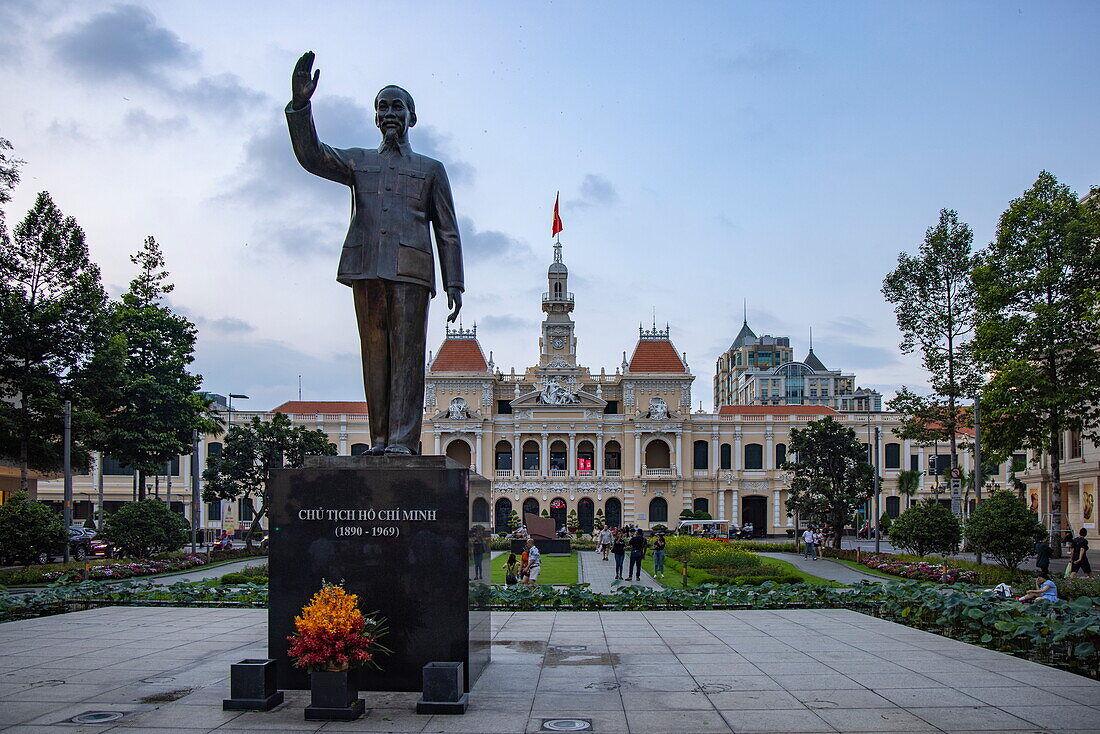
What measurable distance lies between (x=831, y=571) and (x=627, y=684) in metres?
22.3

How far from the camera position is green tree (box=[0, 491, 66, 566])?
23.9 metres

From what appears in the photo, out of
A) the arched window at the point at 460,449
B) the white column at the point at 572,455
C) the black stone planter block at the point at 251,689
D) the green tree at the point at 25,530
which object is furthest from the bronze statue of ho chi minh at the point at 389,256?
the arched window at the point at 460,449

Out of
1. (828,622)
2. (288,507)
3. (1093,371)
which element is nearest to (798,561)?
(1093,371)

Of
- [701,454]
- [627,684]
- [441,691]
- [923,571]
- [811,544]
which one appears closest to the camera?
[441,691]

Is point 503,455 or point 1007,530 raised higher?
point 503,455

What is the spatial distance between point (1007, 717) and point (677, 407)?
60746 millimetres

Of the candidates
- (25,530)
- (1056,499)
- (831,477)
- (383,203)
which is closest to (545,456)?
(831,477)

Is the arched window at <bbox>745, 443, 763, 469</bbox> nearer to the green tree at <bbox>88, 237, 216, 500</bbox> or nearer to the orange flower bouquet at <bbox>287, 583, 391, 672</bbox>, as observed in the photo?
the green tree at <bbox>88, 237, 216, 500</bbox>

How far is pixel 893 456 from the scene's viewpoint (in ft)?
224

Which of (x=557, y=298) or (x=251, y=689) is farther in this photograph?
(x=557, y=298)

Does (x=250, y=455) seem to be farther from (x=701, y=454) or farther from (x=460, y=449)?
(x=701, y=454)

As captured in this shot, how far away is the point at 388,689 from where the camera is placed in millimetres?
7895

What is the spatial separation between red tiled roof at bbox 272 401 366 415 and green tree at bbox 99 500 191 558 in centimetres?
4099

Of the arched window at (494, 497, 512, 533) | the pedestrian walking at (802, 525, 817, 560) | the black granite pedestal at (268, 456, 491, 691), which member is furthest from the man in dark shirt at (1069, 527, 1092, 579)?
the arched window at (494, 497, 512, 533)
